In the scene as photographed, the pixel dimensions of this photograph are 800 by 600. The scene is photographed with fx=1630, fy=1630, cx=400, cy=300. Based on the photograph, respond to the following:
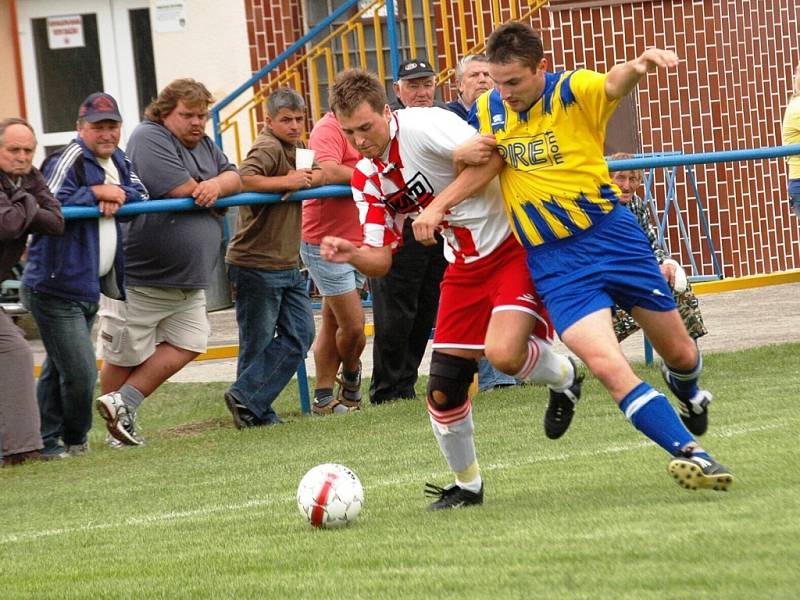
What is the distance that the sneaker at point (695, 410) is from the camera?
696 centimetres

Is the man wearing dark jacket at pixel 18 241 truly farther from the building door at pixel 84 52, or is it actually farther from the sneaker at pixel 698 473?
the building door at pixel 84 52

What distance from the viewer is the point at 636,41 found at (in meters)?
16.4

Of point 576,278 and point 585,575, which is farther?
point 576,278

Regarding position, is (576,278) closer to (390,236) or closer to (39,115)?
(390,236)

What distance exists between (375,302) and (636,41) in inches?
274

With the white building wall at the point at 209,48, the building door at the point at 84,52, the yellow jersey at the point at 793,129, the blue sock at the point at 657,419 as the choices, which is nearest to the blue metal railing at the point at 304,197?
→ the yellow jersey at the point at 793,129

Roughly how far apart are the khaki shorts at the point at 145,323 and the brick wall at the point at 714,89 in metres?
7.25

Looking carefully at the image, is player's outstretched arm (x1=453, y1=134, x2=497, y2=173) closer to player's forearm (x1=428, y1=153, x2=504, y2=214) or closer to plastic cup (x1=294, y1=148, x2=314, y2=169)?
player's forearm (x1=428, y1=153, x2=504, y2=214)

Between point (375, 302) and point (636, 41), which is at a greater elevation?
point (636, 41)

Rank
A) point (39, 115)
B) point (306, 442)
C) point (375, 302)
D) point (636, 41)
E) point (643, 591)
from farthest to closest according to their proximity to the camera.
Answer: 1. point (39, 115)
2. point (636, 41)
3. point (375, 302)
4. point (306, 442)
5. point (643, 591)

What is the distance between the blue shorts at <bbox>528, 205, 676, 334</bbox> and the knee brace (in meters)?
0.46

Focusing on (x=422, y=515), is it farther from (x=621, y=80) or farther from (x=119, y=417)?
(x=119, y=417)

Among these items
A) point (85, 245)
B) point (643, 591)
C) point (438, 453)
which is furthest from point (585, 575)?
point (85, 245)

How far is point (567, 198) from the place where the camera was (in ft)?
21.1
